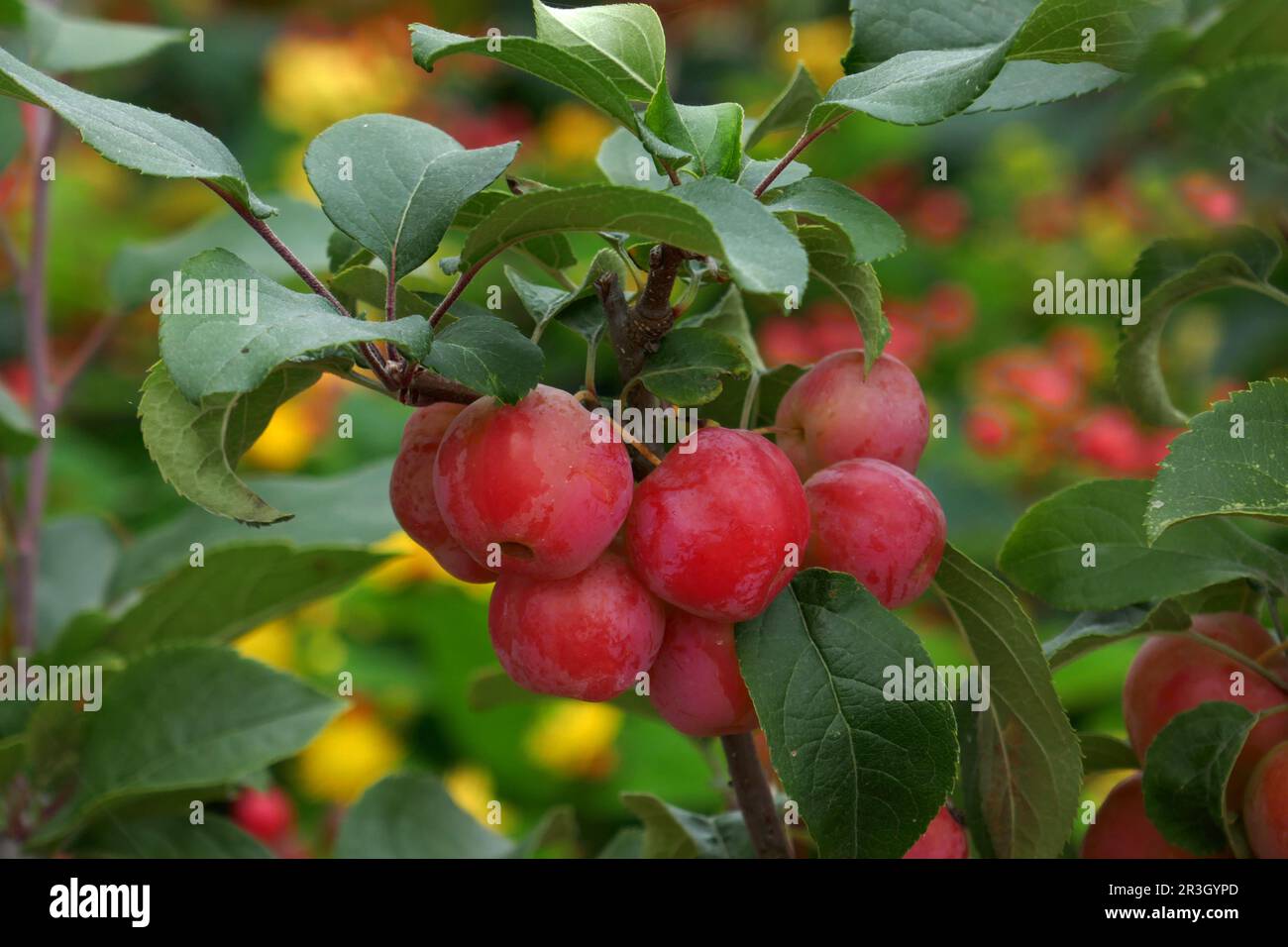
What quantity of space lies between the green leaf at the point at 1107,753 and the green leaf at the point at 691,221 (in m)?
0.28

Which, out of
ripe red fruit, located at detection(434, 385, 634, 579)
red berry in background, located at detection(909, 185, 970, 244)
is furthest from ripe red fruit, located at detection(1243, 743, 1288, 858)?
red berry in background, located at detection(909, 185, 970, 244)

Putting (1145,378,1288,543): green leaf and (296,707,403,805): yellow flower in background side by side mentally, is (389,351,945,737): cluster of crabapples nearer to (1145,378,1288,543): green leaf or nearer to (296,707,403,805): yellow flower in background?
(1145,378,1288,543): green leaf

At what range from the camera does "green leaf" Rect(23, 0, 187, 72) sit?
28.6 inches

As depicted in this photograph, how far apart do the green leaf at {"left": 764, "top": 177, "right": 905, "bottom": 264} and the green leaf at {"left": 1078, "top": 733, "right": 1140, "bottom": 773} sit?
0.77ft

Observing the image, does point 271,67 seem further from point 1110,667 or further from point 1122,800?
point 1122,800

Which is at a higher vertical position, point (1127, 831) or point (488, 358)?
point (488, 358)

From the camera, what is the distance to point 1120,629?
442 millimetres

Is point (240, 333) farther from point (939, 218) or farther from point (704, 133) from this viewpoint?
point (939, 218)

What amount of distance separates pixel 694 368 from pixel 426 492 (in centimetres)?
9

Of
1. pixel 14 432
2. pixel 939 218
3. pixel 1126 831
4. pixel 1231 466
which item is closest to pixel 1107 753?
pixel 1126 831
